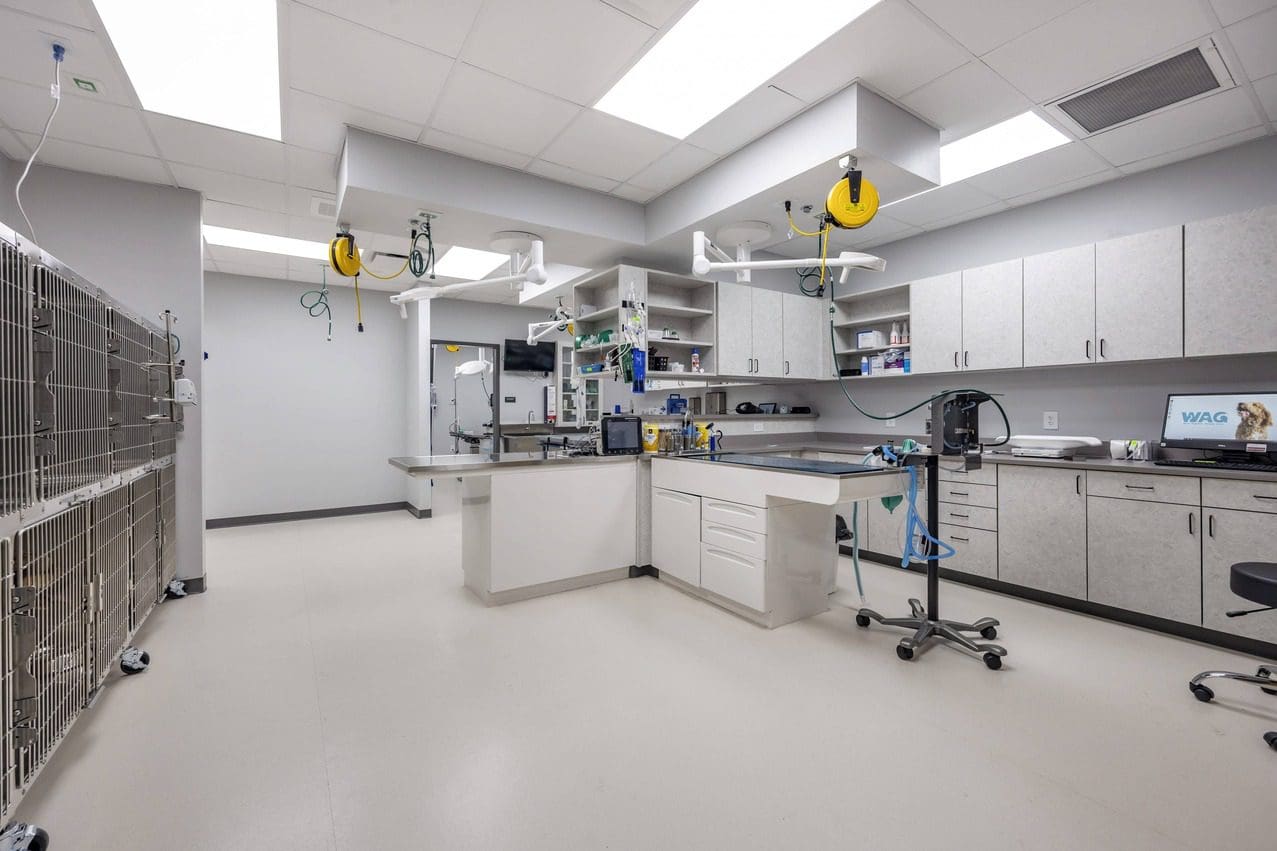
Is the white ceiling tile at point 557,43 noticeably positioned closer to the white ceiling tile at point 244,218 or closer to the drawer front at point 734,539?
the drawer front at point 734,539

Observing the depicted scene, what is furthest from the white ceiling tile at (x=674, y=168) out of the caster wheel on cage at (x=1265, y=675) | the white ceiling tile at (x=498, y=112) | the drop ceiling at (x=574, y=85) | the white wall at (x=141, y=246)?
the caster wheel on cage at (x=1265, y=675)

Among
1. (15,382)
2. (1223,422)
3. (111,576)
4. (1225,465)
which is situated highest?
(15,382)

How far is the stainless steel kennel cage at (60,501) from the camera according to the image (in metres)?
1.41

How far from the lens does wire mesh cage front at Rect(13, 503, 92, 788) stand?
1.49 metres

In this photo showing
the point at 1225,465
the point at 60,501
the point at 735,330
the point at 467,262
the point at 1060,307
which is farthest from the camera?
the point at 467,262

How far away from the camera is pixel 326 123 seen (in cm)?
293

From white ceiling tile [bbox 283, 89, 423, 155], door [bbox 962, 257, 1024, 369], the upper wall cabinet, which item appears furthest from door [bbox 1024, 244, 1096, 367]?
white ceiling tile [bbox 283, 89, 423, 155]

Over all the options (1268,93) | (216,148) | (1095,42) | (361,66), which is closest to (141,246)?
(216,148)

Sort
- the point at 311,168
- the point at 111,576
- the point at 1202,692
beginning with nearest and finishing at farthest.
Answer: the point at 1202,692 < the point at 111,576 < the point at 311,168

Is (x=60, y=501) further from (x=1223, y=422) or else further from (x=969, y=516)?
(x=1223, y=422)

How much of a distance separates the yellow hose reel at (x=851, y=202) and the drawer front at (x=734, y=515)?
5.12 feet

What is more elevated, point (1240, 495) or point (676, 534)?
point (1240, 495)

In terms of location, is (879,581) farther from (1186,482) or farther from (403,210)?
(403,210)

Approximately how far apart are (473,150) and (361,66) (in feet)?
2.76
